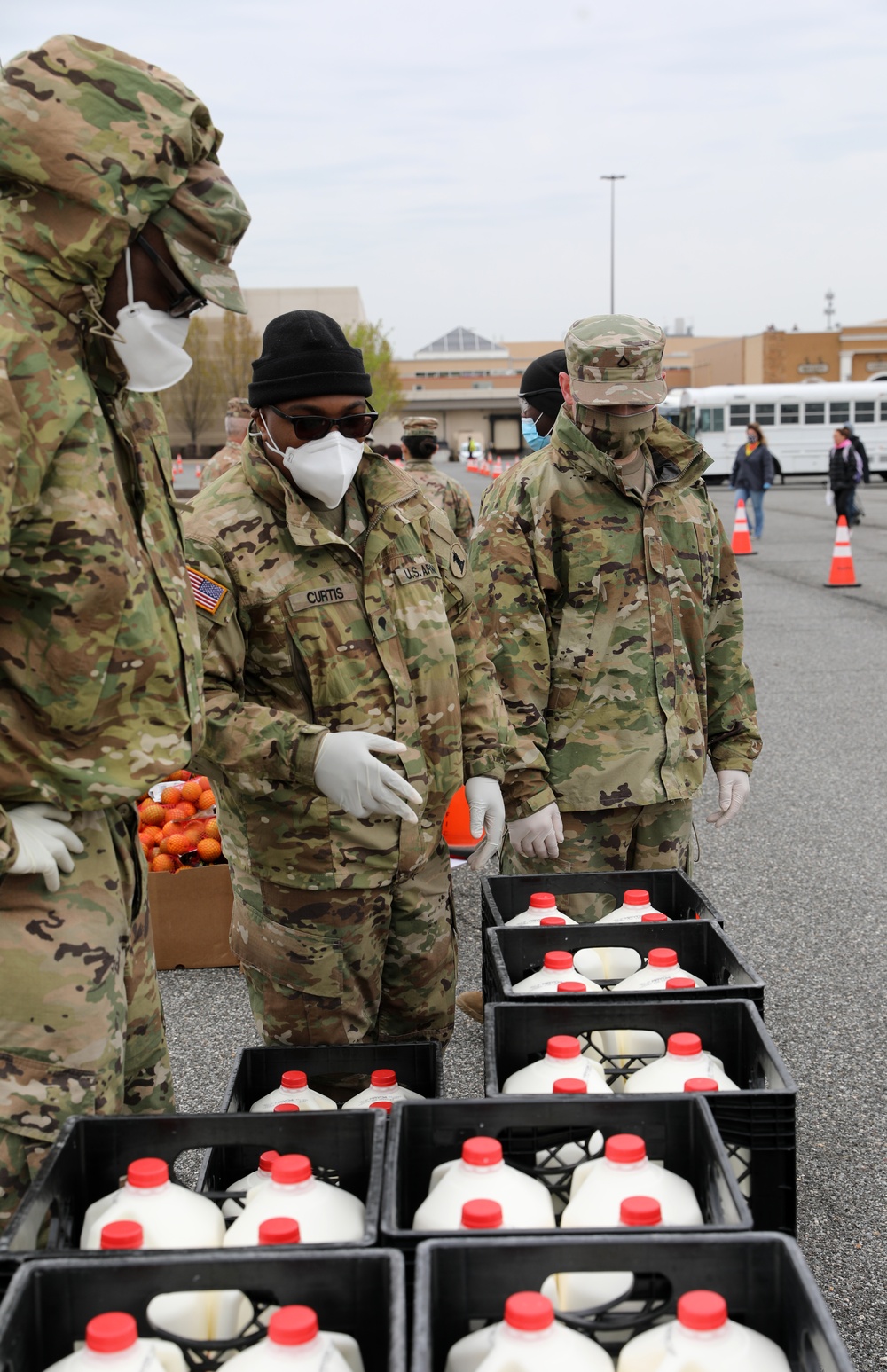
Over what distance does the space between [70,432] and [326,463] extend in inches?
34.2

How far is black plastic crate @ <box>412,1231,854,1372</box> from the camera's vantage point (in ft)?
4.98

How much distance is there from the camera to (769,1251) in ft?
5.01

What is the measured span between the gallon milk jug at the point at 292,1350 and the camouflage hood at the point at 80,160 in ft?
4.99

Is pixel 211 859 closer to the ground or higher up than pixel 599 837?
closer to the ground

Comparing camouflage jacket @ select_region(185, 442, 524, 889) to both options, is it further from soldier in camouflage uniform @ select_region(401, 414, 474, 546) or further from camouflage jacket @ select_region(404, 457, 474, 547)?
soldier in camouflage uniform @ select_region(401, 414, 474, 546)

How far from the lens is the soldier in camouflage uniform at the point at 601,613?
343cm

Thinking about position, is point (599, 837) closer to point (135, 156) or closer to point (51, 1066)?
point (51, 1066)

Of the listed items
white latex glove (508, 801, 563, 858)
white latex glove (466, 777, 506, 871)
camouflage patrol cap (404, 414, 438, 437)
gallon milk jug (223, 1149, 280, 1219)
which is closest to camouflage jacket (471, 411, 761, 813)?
white latex glove (508, 801, 563, 858)

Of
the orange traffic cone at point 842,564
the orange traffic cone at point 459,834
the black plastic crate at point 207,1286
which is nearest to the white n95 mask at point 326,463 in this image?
the black plastic crate at point 207,1286

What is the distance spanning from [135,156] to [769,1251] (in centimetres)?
184

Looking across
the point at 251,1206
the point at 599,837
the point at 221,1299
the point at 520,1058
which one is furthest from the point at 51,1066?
the point at 599,837

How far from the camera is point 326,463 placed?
9.12ft

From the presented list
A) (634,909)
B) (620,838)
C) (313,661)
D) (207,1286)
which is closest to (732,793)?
(620,838)

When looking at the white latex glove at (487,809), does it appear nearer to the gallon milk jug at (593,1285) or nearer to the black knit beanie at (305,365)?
the black knit beanie at (305,365)
